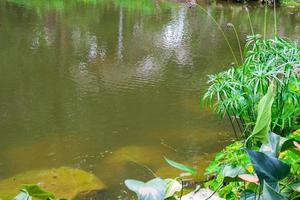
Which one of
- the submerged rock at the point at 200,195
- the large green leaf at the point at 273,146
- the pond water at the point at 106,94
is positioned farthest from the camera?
the pond water at the point at 106,94

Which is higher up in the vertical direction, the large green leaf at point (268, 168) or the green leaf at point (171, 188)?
the large green leaf at point (268, 168)

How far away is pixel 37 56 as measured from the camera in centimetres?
593

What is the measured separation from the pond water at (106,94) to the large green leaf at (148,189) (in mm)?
1945

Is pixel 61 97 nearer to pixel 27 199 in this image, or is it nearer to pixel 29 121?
pixel 29 121

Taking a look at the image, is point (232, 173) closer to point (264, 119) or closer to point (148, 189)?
point (264, 119)

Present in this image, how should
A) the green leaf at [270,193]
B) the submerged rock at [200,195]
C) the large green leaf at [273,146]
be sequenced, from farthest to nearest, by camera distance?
the submerged rock at [200,195]
the large green leaf at [273,146]
the green leaf at [270,193]

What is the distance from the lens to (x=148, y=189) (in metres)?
1.01

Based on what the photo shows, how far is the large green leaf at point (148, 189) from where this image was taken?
3.28ft

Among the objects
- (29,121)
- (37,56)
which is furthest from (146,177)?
(37,56)

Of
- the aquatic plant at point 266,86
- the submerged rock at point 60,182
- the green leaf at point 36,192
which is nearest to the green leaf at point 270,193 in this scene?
the green leaf at point 36,192

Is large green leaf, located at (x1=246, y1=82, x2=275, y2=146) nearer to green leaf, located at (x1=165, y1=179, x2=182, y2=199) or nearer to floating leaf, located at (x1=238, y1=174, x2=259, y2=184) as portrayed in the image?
floating leaf, located at (x1=238, y1=174, x2=259, y2=184)

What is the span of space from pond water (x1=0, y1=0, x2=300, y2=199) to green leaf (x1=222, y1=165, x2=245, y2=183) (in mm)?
1789

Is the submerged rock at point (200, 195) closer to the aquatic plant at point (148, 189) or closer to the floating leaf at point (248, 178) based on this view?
the floating leaf at point (248, 178)

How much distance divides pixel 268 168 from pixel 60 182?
7.43ft
